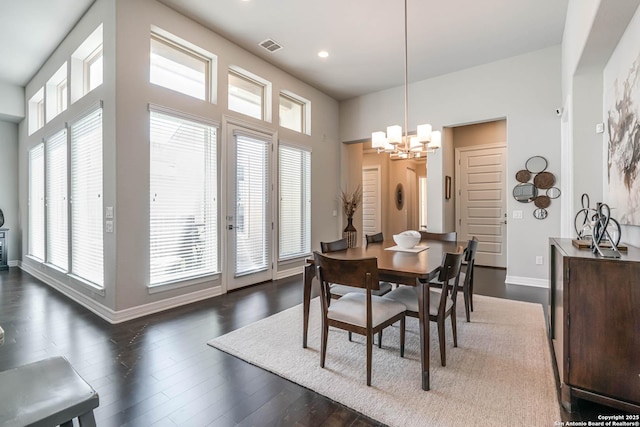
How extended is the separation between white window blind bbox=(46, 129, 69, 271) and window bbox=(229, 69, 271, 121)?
2309mm

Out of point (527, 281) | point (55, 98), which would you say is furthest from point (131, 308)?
point (527, 281)

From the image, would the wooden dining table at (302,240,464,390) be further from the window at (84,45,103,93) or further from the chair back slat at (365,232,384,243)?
the window at (84,45,103,93)

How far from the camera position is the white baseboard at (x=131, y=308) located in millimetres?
3145

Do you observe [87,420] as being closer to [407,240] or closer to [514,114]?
[407,240]

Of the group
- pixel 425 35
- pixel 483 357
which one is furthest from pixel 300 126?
pixel 483 357

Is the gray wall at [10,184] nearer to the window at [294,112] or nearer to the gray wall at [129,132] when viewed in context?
the gray wall at [129,132]

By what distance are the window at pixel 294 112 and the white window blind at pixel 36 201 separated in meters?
4.03

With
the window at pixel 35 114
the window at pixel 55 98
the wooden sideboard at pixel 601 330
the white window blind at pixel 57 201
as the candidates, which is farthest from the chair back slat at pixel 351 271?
the window at pixel 35 114

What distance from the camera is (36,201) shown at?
17.5ft

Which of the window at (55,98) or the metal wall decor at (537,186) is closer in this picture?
the metal wall decor at (537,186)

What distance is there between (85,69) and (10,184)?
12.9 feet

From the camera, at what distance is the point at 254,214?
4.62 meters

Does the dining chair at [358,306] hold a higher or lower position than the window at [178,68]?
lower

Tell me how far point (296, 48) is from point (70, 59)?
298cm
